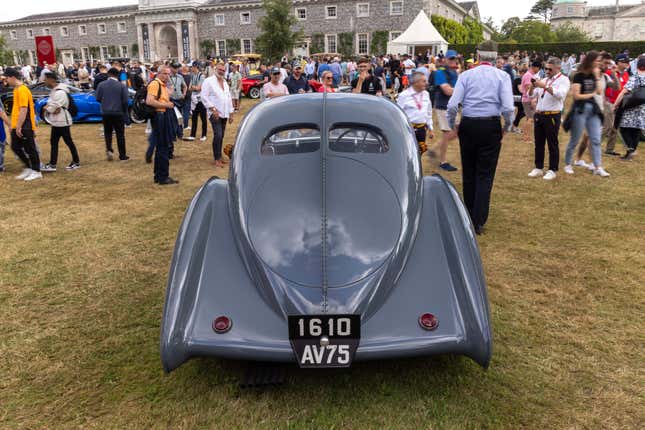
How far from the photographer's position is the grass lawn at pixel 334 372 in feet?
9.21

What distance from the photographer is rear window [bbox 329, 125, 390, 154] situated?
12.1 feet

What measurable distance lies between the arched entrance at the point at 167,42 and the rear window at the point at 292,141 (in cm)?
7180

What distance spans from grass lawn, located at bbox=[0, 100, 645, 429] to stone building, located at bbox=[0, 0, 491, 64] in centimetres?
4670

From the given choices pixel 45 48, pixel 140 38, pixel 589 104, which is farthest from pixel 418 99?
pixel 140 38

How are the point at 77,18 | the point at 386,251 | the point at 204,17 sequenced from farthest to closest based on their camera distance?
the point at 77,18 → the point at 204,17 → the point at 386,251

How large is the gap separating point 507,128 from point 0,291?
19.2 feet

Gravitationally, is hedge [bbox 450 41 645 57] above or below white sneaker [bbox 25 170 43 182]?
above

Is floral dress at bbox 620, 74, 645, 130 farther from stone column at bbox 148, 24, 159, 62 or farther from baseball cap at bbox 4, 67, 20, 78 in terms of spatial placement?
stone column at bbox 148, 24, 159, 62

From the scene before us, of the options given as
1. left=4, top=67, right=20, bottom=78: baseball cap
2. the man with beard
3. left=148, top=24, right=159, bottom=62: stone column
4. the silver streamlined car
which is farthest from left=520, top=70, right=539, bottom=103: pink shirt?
left=148, top=24, right=159, bottom=62: stone column

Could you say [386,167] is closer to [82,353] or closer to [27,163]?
[82,353]

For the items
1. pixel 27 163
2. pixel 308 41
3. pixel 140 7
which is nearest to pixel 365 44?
pixel 308 41

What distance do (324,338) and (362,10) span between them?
5999cm

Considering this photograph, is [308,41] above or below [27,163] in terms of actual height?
above

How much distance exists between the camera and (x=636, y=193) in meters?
7.39
